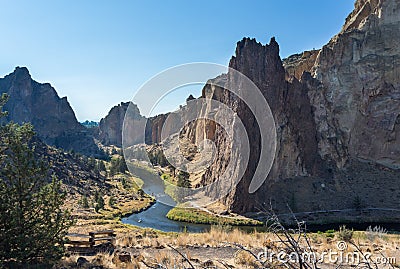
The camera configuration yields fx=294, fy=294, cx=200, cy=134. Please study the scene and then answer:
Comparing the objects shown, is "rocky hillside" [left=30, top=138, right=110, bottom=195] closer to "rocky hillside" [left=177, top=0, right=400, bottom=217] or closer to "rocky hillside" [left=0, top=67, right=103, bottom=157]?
"rocky hillside" [left=177, top=0, right=400, bottom=217]

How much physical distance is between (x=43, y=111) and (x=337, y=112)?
140335mm

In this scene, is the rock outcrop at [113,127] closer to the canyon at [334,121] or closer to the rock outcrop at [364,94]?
the canyon at [334,121]

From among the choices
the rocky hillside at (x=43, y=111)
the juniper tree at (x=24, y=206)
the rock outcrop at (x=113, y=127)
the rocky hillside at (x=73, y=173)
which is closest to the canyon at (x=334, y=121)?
the rocky hillside at (x=73, y=173)

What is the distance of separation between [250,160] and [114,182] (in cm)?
3966

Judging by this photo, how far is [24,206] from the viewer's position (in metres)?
8.63

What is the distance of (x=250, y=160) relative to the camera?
4841cm

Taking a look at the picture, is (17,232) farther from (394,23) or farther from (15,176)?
(394,23)

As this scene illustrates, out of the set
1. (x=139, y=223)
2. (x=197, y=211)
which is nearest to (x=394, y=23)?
(x=197, y=211)

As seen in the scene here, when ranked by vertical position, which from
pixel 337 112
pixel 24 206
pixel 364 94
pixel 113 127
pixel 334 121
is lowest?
pixel 24 206

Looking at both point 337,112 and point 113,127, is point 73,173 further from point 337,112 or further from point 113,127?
point 113,127

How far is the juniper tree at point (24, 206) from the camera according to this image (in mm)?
8086

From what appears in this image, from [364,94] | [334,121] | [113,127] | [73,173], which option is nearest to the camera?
[364,94]

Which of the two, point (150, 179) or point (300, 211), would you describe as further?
point (150, 179)

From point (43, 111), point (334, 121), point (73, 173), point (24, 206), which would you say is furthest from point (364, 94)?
point (43, 111)
